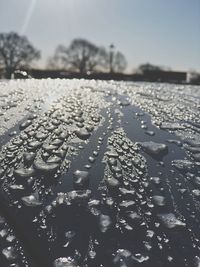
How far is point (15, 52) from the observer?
51.1 meters

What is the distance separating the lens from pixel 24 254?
3.30 ft

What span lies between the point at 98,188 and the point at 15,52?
52.5 m

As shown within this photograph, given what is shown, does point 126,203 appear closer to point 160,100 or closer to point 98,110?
point 98,110

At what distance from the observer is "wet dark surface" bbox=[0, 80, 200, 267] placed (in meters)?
1.04

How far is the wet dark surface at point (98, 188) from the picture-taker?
3.43 feet

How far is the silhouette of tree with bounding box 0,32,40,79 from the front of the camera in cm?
5016

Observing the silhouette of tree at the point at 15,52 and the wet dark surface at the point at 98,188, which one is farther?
the silhouette of tree at the point at 15,52

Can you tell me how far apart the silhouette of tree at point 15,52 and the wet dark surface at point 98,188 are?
166ft

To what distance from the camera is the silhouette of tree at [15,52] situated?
5016cm

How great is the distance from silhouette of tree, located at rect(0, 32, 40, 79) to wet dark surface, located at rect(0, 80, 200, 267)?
50.5 metres

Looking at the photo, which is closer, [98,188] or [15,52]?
[98,188]

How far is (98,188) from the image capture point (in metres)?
1.39

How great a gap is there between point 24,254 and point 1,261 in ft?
0.22

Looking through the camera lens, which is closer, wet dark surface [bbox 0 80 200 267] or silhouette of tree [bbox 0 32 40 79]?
wet dark surface [bbox 0 80 200 267]
